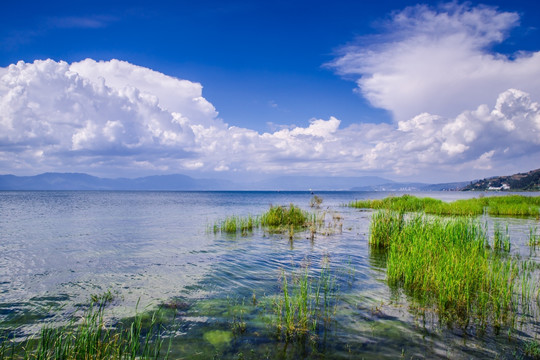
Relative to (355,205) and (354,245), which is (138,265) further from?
(355,205)

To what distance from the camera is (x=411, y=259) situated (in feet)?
35.5

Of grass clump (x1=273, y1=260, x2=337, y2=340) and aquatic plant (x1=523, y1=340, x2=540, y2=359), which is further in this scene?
grass clump (x1=273, y1=260, x2=337, y2=340)

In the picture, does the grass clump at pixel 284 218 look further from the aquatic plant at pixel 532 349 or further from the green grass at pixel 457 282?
the aquatic plant at pixel 532 349

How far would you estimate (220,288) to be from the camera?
1118cm

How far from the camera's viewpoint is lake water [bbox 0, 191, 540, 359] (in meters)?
6.82

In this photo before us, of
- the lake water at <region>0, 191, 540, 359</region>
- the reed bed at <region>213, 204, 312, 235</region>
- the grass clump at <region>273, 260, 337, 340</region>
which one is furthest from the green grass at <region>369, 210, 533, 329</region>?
the reed bed at <region>213, 204, 312, 235</region>

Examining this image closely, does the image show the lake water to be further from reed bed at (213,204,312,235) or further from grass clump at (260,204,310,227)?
grass clump at (260,204,310,227)

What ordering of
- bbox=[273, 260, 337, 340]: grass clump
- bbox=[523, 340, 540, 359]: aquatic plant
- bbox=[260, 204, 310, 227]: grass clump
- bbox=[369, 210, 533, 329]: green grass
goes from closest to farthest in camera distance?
bbox=[523, 340, 540, 359]: aquatic plant, bbox=[273, 260, 337, 340]: grass clump, bbox=[369, 210, 533, 329]: green grass, bbox=[260, 204, 310, 227]: grass clump

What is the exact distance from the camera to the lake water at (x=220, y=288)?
6824 millimetres

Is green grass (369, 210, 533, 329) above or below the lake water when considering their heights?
above

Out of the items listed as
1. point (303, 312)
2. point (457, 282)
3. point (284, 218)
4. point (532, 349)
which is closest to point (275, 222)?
point (284, 218)

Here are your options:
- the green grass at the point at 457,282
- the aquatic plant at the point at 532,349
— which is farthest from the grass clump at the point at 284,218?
the aquatic plant at the point at 532,349

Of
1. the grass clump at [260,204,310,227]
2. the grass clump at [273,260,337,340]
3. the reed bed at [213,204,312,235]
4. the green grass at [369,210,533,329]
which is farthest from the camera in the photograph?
the grass clump at [260,204,310,227]

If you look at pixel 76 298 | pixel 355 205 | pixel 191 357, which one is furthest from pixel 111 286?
pixel 355 205
